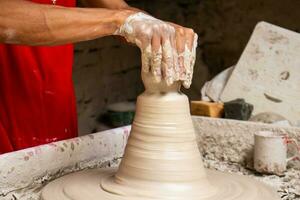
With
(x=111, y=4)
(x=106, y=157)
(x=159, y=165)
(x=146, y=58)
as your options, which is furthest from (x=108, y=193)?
(x=111, y=4)

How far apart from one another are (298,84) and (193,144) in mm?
1010

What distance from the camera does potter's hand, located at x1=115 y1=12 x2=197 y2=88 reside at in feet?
4.95

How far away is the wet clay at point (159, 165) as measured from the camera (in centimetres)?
154

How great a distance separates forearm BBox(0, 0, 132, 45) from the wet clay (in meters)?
0.18

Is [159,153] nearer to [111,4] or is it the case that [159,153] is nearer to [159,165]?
[159,165]

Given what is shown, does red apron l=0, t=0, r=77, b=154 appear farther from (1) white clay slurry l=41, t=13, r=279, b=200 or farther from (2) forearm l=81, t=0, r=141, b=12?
(1) white clay slurry l=41, t=13, r=279, b=200

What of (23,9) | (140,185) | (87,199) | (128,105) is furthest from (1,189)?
(128,105)

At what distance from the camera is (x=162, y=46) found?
59.4 inches

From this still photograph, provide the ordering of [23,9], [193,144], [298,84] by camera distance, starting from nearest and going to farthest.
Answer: [23,9] → [193,144] → [298,84]

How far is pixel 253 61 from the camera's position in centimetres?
256

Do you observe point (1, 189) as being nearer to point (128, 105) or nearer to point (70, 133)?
point (70, 133)

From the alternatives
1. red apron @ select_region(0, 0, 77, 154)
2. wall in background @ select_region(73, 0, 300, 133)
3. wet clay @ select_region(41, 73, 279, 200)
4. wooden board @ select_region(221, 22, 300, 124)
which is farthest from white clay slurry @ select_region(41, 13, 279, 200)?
wall in background @ select_region(73, 0, 300, 133)

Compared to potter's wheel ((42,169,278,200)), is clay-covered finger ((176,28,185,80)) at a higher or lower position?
higher

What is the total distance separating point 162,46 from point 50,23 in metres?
0.30
